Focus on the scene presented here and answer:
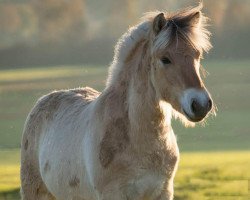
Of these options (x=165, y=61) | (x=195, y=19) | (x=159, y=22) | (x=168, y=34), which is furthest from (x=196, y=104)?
(x=195, y=19)

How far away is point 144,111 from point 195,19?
3.34ft

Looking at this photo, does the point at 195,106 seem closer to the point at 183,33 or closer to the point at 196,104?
the point at 196,104

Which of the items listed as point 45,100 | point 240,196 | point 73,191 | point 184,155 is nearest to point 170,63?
point 73,191

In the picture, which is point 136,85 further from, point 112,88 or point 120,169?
point 120,169

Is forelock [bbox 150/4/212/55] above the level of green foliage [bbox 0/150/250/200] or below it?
above

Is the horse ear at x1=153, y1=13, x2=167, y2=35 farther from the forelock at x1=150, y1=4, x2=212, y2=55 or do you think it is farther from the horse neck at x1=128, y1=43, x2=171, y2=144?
the horse neck at x1=128, y1=43, x2=171, y2=144

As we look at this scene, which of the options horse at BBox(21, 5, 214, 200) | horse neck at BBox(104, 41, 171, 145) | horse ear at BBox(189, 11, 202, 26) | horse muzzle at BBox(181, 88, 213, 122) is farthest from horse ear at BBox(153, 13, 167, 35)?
horse muzzle at BBox(181, 88, 213, 122)

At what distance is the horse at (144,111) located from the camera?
6.41 m

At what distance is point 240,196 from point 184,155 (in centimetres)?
681

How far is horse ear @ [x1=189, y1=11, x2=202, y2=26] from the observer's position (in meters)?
6.83

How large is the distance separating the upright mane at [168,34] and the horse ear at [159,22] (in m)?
0.04

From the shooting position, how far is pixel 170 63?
6434mm

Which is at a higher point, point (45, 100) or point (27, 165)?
point (45, 100)

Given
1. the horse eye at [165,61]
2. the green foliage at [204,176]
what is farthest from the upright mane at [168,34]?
the green foliage at [204,176]
